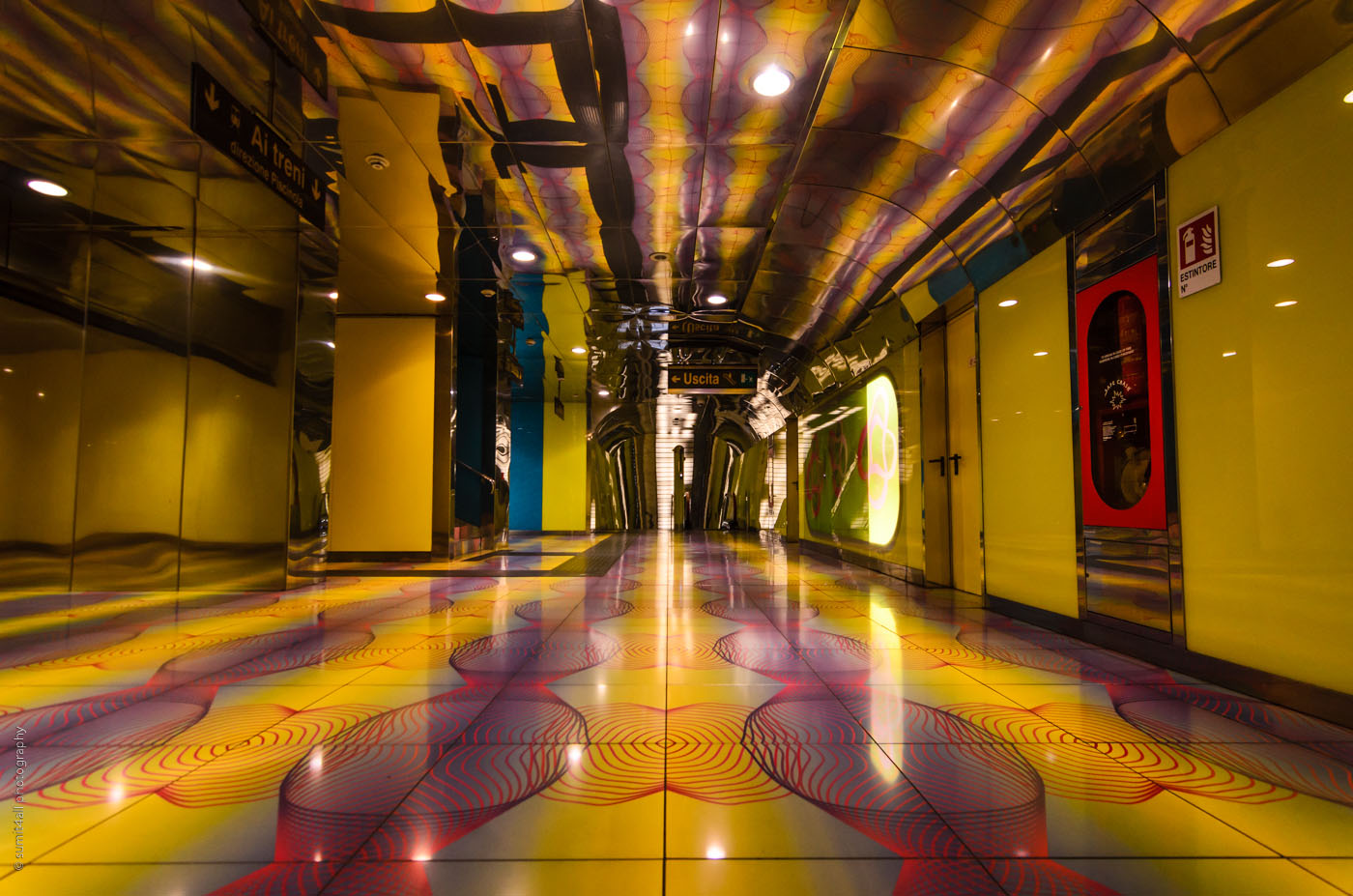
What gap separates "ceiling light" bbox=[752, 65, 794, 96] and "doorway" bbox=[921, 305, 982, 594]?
3163mm

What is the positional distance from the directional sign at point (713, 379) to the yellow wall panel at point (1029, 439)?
18.1 ft

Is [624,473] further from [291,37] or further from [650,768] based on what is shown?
[650,768]

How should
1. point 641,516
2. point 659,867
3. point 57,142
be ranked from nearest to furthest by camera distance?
point 659,867
point 57,142
point 641,516

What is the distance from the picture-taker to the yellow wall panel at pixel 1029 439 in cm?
445

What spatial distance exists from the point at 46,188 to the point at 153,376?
1853 mm

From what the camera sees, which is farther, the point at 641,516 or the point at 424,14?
the point at 641,516

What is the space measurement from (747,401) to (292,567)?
1225cm

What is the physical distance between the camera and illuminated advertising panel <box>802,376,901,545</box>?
794 cm

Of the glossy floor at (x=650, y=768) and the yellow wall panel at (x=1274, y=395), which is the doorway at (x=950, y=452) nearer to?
the glossy floor at (x=650, y=768)

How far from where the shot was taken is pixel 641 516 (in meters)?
21.7

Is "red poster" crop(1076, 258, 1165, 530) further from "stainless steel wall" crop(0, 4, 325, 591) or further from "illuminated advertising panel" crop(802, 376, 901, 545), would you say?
"stainless steel wall" crop(0, 4, 325, 591)

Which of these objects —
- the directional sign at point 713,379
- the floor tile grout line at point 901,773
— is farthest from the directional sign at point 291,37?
the directional sign at point 713,379

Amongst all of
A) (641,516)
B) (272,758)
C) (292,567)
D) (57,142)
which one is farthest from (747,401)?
(272,758)

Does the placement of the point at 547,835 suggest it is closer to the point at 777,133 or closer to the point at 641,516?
the point at 777,133
